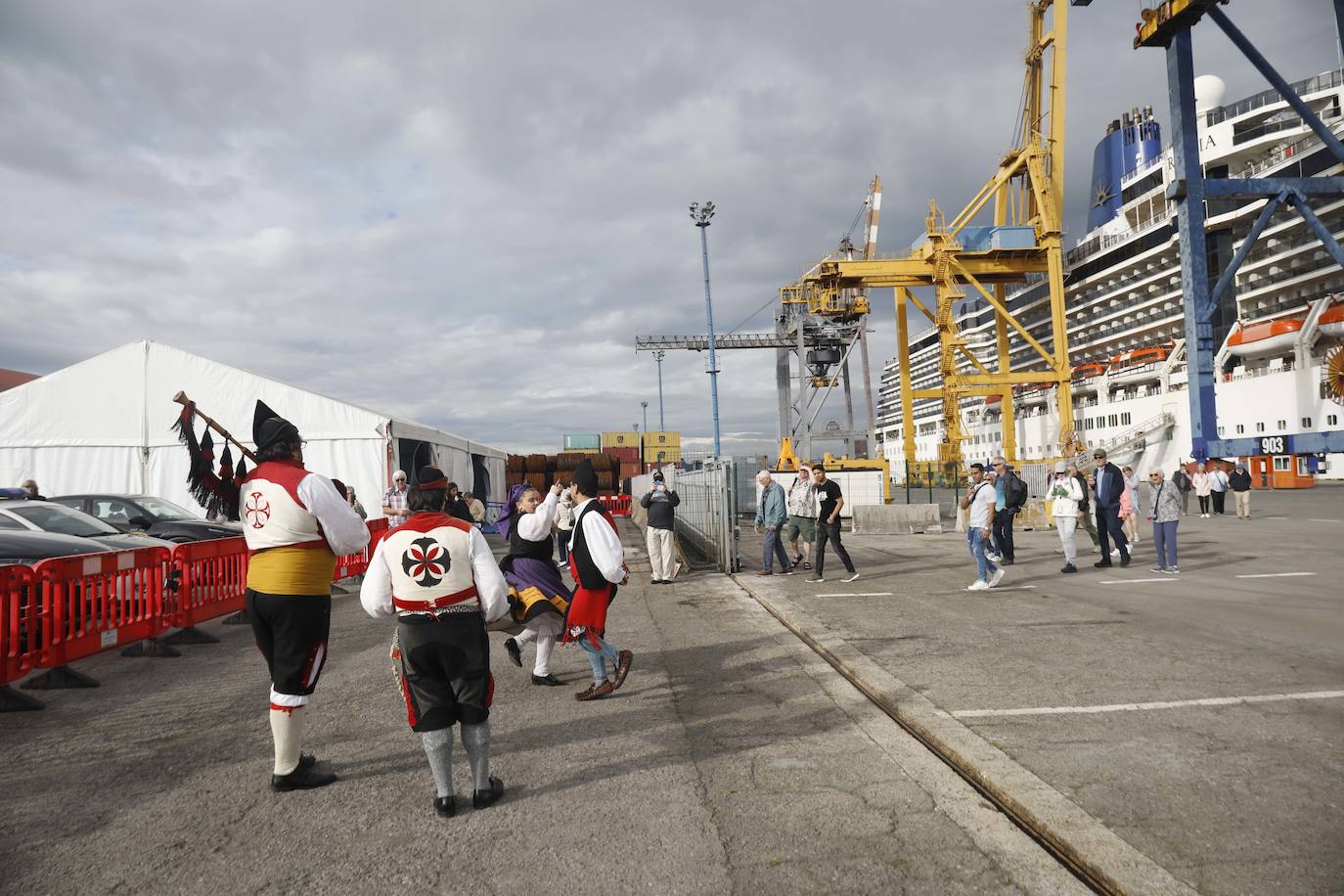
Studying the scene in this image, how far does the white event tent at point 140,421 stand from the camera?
17.6m

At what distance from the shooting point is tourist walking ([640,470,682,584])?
11664mm

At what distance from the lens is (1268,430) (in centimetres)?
3928

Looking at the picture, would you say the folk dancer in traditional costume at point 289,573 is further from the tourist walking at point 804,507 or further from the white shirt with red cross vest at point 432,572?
the tourist walking at point 804,507

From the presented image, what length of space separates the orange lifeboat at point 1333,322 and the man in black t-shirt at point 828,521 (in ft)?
123

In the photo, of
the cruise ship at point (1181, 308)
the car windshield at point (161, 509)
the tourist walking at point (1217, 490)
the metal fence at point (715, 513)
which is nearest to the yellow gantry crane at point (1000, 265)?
the cruise ship at point (1181, 308)

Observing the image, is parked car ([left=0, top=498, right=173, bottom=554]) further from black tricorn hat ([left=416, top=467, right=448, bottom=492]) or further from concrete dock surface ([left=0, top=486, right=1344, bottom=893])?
black tricorn hat ([left=416, top=467, right=448, bottom=492])

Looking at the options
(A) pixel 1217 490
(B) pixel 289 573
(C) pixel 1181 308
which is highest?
(C) pixel 1181 308

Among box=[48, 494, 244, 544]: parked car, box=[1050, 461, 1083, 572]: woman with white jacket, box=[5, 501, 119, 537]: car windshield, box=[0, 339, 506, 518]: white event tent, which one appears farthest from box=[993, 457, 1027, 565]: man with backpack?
box=[5, 501, 119, 537]: car windshield

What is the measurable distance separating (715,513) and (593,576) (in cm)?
834

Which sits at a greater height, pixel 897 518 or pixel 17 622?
pixel 17 622

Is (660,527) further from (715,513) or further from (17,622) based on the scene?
(17,622)

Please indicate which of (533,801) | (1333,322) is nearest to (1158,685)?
(533,801)

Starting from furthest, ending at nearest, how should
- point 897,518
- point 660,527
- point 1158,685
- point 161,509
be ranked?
1. point 897,518
2. point 161,509
3. point 660,527
4. point 1158,685

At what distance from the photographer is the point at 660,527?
1192 centimetres
